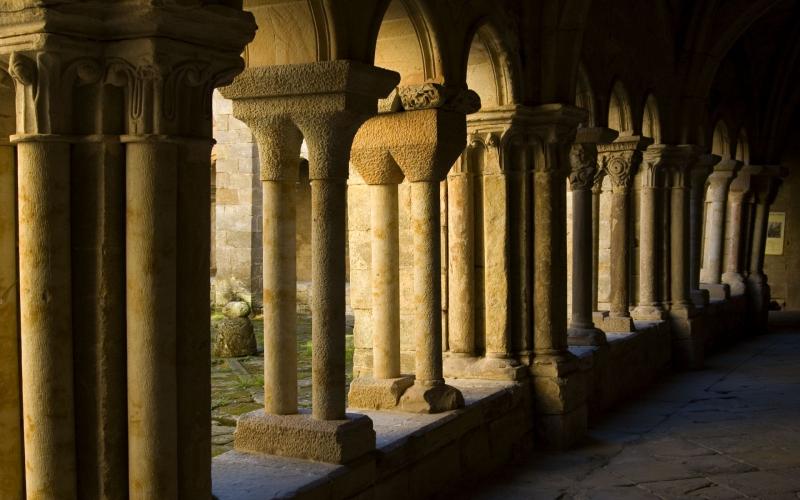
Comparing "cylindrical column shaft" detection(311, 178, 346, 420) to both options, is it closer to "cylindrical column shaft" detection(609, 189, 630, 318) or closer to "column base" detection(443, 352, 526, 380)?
"column base" detection(443, 352, 526, 380)

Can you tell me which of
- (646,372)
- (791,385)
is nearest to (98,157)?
(646,372)

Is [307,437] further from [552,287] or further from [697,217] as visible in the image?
[697,217]

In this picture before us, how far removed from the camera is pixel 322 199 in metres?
3.90

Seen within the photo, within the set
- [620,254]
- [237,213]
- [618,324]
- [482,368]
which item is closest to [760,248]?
[620,254]

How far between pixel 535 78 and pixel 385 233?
1.79 m

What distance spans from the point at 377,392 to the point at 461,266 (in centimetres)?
119

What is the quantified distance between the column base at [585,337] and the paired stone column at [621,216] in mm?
1073

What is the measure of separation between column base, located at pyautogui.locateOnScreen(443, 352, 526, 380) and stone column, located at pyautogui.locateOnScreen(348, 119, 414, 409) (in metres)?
0.82

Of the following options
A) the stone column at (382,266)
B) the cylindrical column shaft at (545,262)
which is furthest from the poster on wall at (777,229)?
the stone column at (382,266)

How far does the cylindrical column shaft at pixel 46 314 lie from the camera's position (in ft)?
8.68

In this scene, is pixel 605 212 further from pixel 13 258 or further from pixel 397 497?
pixel 13 258

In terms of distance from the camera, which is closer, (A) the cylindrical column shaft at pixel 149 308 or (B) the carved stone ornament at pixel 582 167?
(A) the cylindrical column shaft at pixel 149 308

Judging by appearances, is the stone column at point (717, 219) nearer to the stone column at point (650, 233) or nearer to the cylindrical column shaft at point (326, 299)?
the stone column at point (650, 233)

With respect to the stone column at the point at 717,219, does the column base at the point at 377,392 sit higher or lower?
lower
